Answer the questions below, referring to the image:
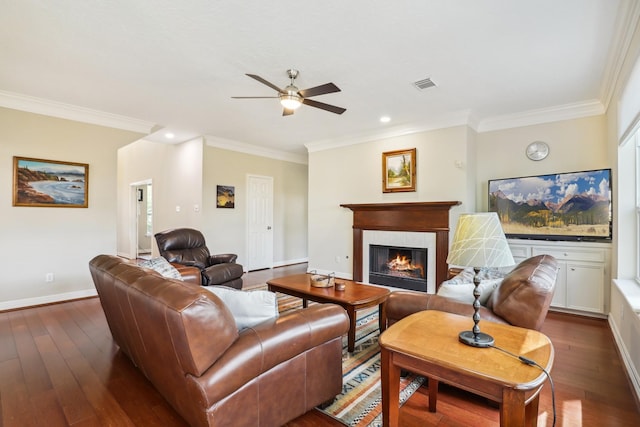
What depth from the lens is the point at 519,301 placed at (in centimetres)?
181

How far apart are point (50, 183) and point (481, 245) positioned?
5.21 metres

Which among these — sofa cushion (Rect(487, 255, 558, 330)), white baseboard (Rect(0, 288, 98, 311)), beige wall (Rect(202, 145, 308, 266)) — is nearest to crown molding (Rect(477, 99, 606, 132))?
sofa cushion (Rect(487, 255, 558, 330))

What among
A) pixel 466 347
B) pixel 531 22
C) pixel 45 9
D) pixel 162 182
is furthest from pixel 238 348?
pixel 162 182

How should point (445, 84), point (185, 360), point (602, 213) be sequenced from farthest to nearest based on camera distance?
point (602, 213) → point (445, 84) → point (185, 360)

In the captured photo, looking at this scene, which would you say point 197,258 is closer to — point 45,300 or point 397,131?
point 45,300

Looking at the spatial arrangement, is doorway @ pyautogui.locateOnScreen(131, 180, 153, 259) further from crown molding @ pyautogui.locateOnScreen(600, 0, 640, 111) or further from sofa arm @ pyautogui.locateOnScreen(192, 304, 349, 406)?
crown molding @ pyautogui.locateOnScreen(600, 0, 640, 111)

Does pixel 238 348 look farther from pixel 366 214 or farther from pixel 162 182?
pixel 162 182

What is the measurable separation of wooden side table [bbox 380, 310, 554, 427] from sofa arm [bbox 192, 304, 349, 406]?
1.38 ft

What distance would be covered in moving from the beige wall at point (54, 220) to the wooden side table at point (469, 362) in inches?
187

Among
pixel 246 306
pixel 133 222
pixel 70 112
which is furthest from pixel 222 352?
pixel 133 222

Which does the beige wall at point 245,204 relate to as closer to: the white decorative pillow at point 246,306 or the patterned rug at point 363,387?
the patterned rug at point 363,387

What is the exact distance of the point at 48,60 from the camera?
2.98 m

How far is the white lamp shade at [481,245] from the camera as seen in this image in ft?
4.66

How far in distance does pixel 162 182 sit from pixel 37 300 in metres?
3.32
